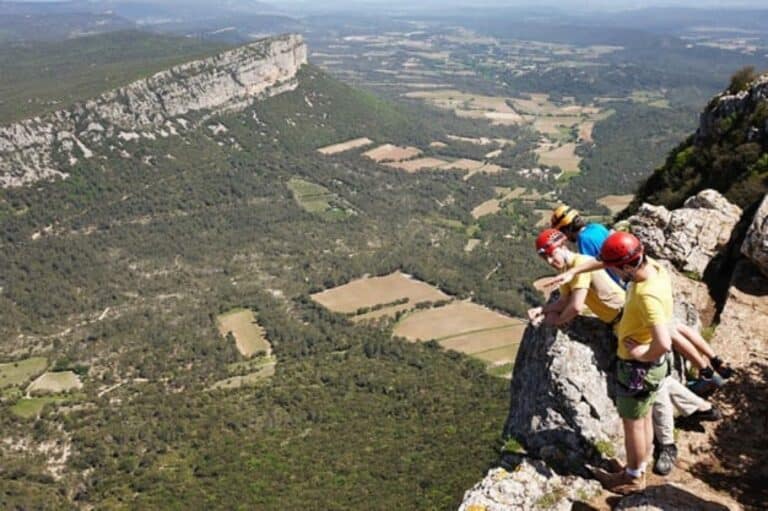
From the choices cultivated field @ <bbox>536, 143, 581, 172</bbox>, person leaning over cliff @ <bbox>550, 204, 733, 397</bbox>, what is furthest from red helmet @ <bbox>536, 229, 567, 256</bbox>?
cultivated field @ <bbox>536, 143, 581, 172</bbox>

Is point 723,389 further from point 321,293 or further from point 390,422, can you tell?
point 321,293

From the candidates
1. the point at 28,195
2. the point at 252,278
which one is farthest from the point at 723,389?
the point at 28,195

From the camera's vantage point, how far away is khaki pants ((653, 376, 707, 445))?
1171cm

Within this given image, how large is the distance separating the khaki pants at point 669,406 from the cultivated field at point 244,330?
265 ft

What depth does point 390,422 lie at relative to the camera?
211 feet

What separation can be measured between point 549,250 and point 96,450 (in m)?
67.8

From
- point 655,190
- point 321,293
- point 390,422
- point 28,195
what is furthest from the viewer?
point 28,195

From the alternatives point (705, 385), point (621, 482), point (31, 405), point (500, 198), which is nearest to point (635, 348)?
point (621, 482)

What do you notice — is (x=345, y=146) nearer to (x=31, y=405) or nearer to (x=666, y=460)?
(x=31, y=405)

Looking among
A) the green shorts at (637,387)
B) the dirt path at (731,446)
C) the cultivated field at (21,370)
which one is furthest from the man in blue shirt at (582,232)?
the cultivated field at (21,370)

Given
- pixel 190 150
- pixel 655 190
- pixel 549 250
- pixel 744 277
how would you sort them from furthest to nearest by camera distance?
pixel 190 150 < pixel 655 190 < pixel 744 277 < pixel 549 250

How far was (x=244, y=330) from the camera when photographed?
96.1m

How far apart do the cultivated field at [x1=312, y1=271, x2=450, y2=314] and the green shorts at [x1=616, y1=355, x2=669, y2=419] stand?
8937 cm

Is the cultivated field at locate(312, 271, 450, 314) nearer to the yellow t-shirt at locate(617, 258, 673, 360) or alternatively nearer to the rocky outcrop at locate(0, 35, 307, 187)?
the rocky outcrop at locate(0, 35, 307, 187)
